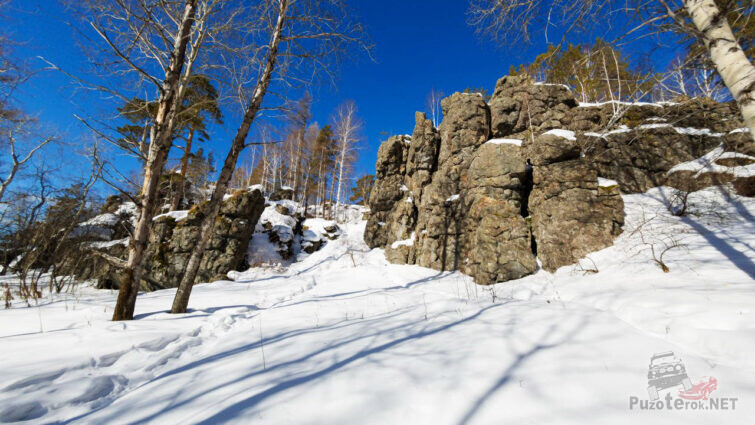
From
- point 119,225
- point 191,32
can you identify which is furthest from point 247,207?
point 191,32

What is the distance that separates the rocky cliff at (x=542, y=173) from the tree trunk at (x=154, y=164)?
944 cm

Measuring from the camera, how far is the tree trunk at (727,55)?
2.40m

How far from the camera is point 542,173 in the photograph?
9938 mm

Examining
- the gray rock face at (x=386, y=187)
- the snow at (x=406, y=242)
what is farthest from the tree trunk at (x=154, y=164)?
the gray rock face at (x=386, y=187)

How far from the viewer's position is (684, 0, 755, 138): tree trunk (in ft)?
7.89

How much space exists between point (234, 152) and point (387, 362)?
494 cm

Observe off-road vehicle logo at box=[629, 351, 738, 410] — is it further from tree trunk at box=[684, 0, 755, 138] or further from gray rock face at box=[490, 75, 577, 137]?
gray rock face at box=[490, 75, 577, 137]

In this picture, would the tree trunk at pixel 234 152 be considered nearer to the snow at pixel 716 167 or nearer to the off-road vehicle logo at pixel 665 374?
the off-road vehicle logo at pixel 665 374

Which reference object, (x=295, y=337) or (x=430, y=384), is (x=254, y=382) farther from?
(x=430, y=384)

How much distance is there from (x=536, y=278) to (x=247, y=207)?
14362mm

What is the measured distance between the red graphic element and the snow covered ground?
34 mm

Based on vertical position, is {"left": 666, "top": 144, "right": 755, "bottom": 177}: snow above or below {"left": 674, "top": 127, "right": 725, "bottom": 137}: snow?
below

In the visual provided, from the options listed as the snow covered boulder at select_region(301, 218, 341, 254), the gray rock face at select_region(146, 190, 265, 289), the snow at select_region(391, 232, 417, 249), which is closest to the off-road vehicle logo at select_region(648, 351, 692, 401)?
the snow at select_region(391, 232, 417, 249)

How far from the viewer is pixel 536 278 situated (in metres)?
8.30
